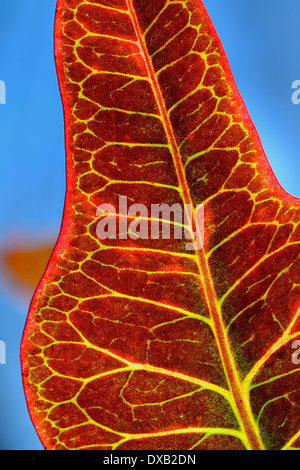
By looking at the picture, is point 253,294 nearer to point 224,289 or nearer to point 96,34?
point 224,289

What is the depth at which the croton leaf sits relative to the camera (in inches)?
10.0

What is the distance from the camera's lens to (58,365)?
253 mm

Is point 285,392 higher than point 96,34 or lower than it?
lower

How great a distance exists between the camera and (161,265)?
10.3 inches

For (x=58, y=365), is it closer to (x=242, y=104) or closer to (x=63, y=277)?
(x=63, y=277)

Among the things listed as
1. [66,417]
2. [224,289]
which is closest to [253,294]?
[224,289]

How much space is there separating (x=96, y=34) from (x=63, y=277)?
0.43 ft

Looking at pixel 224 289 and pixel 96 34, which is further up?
pixel 96 34

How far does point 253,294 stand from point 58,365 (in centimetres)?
11

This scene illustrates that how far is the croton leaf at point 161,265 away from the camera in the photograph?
0.25 m
